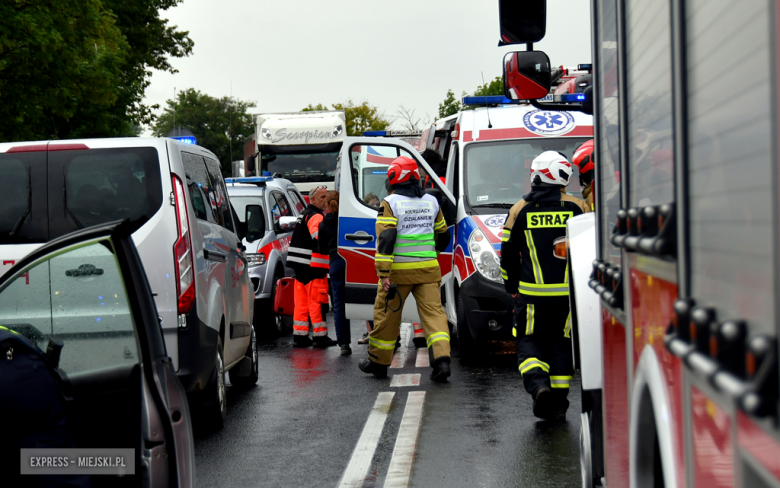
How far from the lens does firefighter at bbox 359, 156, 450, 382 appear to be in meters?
8.30

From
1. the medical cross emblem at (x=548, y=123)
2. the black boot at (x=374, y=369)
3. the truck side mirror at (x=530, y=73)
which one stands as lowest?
the black boot at (x=374, y=369)

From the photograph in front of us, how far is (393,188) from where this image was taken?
8.48 m

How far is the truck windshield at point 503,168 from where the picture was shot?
966cm

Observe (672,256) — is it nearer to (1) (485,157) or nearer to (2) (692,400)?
(2) (692,400)

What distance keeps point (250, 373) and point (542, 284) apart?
3028 mm

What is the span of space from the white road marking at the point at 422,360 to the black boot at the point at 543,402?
9.28 ft

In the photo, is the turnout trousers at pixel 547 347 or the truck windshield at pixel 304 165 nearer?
the turnout trousers at pixel 547 347

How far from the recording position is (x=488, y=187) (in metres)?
9.74

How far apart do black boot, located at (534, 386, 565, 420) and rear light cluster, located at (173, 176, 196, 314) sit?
7.90ft

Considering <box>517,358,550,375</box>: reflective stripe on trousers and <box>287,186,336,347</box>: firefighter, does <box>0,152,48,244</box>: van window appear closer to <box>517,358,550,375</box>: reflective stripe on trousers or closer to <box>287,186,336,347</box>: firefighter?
<box>517,358,550,375</box>: reflective stripe on trousers

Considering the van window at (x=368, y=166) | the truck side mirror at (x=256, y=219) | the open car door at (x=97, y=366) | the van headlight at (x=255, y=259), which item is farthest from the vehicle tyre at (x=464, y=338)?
the open car door at (x=97, y=366)

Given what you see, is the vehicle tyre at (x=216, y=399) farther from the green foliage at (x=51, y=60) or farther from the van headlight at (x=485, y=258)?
the green foliage at (x=51, y=60)

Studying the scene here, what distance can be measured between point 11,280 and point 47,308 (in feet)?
0.52

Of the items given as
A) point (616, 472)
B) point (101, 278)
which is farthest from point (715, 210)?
point (101, 278)
